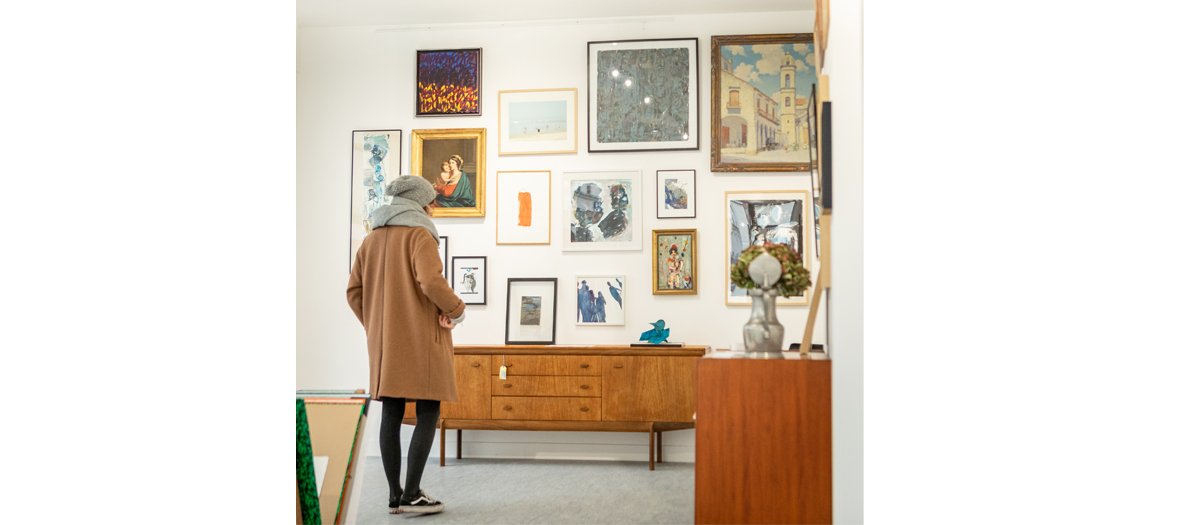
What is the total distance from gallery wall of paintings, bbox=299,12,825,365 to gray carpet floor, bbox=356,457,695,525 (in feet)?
2.97

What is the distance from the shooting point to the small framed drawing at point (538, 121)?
519cm

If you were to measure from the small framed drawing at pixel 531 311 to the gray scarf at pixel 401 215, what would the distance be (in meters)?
1.75

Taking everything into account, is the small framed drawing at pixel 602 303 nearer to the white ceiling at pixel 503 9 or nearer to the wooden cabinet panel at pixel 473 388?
the wooden cabinet panel at pixel 473 388

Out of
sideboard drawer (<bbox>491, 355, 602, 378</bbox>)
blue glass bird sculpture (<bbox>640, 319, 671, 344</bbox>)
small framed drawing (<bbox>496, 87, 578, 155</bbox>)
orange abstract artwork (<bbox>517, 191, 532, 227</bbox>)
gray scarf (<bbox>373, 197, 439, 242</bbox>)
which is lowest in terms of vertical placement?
sideboard drawer (<bbox>491, 355, 602, 378</bbox>)

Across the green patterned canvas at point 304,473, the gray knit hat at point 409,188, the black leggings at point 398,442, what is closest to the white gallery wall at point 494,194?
the black leggings at point 398,442

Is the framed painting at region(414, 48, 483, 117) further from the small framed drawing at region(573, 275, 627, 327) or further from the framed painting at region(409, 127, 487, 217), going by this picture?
the small framed drawing at region(573, 275, 627, 327)

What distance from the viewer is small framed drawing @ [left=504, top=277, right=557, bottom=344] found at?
16.7 feet

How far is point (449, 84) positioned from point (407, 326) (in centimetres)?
255

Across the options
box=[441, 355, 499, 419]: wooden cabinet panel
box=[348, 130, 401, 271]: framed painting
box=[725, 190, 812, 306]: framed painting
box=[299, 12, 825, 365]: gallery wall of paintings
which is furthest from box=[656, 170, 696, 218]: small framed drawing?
box=[348, 130, 401, 271]: framed painting

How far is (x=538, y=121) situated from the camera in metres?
5.23
